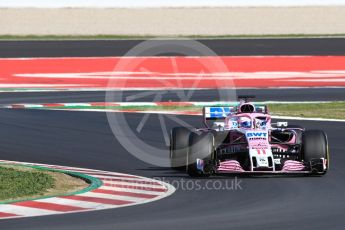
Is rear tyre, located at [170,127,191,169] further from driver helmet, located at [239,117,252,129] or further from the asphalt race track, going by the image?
driver helmet, located at [239,117,252,129]

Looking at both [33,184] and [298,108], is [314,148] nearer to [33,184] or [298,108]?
[33,184]

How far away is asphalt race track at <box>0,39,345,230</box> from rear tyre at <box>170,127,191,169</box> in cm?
26

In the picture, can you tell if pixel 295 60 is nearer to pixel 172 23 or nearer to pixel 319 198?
pixel 172 23

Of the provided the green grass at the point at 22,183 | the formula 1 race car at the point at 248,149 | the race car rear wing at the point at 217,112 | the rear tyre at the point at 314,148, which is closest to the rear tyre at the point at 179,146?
the formula 1 race car at the point at 248,149

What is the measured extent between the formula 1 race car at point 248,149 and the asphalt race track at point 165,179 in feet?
0.74

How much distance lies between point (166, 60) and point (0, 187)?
28221 mm

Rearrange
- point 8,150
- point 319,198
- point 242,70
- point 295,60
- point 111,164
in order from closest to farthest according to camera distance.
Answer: point 319,198, point 111,164, point 8,150, point 242,70, point 295,60

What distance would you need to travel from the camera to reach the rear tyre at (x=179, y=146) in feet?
63.5

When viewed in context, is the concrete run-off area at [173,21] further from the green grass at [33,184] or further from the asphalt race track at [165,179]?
the green grass at [33,184]

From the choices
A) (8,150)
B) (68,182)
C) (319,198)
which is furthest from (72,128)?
(319,198)

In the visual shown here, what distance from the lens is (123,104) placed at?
32312mm

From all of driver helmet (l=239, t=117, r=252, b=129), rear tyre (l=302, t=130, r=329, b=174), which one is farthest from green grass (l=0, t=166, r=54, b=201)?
rear tyre (l=302, t=130, r=329, b=174)

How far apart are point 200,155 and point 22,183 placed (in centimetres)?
301

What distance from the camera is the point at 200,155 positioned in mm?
18812
